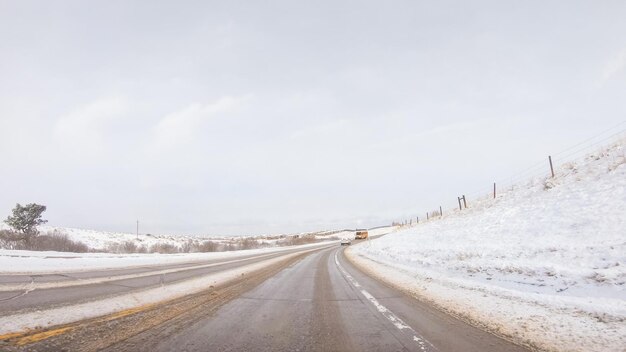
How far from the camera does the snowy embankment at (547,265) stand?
6.29m

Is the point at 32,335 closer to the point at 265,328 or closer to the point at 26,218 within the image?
the point at 265,328

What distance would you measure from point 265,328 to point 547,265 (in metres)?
8.27

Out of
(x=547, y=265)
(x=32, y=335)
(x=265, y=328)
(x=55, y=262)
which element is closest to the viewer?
(x=32, y=335)

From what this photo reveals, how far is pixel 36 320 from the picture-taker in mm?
5855

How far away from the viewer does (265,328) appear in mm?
6145

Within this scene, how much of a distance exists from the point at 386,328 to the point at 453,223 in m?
21.4

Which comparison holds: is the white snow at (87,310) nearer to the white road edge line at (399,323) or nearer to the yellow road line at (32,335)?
the yellow road line at (32,335)

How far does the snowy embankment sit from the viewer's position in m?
6.29

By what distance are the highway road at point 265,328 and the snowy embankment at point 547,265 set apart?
2.85ft

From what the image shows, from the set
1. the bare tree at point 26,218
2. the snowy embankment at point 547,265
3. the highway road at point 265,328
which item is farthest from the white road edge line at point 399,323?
the bare tree at point 26,218

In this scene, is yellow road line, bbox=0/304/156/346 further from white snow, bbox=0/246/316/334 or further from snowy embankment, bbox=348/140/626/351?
snowy embankment, bbox=348/140/626/351

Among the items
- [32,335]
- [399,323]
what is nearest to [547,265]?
[399,323]

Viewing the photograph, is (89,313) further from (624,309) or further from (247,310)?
(624,309)

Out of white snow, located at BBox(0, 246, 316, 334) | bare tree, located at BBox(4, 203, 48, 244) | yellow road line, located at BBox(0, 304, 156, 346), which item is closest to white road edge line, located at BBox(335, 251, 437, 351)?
white snow, located at BBox(0, 246, 316, 334)
